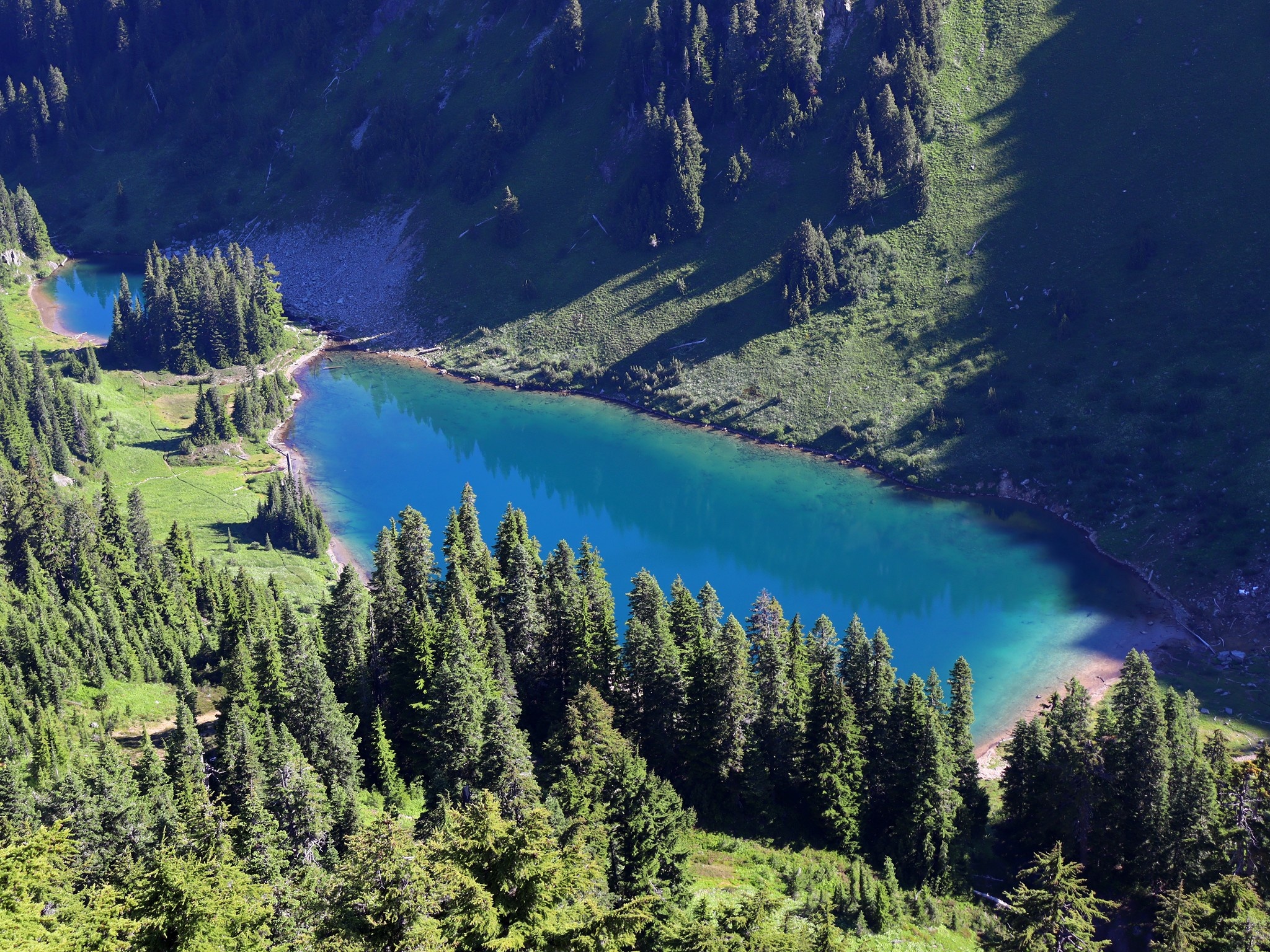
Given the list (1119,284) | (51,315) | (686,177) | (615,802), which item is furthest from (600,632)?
(51,315)

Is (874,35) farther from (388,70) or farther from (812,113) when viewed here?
(388,70)

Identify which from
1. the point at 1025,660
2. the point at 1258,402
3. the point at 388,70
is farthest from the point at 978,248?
the point at 388,70

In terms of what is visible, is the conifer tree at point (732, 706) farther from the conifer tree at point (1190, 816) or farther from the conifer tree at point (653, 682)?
the conifer tree at point (1190, 816)

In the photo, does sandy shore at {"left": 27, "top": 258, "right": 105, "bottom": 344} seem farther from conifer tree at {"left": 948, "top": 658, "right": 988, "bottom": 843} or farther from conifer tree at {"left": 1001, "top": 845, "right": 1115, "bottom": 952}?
conifer tree at {"left": 1001, "top": 845, "right": 1115, "bottom": 952}

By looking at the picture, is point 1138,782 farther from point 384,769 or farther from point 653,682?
point 384,769

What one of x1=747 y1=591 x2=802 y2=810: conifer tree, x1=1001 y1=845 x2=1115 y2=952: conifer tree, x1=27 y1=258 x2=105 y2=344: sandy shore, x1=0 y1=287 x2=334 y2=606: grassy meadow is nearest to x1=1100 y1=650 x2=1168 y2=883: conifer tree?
x1=747 y1=591 x2=802 y2=810: conifer tree

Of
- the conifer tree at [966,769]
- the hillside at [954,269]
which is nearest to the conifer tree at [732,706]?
the conifer tree at [966,769]
